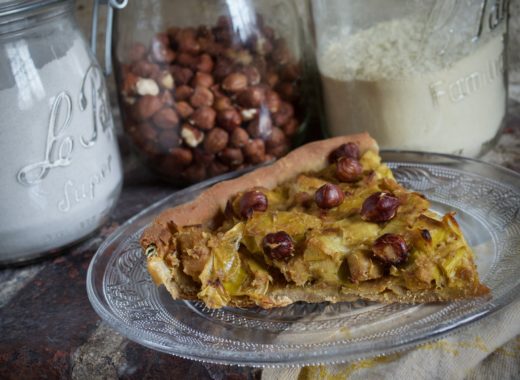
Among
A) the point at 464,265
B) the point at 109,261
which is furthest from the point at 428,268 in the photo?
the point at 109,261

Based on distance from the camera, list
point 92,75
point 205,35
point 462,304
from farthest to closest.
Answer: point 205,35
point 92,75
point 462,304

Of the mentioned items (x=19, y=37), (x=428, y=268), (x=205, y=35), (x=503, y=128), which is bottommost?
(x=503, y=128)

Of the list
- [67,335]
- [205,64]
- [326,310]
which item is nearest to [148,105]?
[205,64]

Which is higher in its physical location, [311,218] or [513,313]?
[311,218]

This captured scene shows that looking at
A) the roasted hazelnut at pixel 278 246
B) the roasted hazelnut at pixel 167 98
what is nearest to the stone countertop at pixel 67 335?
the roasted hazelnut at pixel 278 246

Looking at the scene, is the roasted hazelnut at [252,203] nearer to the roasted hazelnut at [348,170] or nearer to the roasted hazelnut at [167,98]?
the roasted hazelnut at [348,170]

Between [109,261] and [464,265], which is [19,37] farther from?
[464,265]
